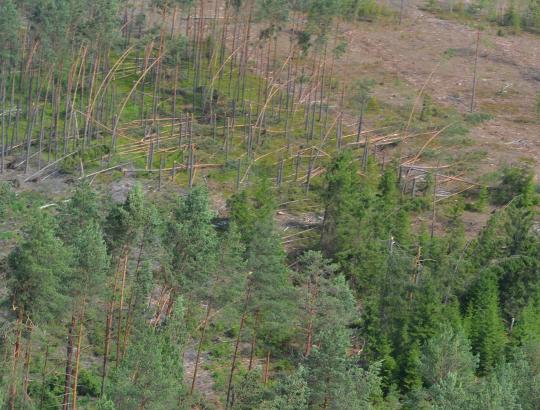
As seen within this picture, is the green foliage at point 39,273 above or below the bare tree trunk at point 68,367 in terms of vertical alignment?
above

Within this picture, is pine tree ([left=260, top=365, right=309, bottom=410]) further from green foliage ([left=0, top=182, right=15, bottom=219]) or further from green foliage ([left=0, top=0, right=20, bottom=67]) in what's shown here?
green foliage ([left=0, top=0, right=20, bottom=67])

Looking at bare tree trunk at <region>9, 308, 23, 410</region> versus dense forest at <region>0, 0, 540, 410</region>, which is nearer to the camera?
bare tree trunk at <region>9, 308, 23, 410</region>

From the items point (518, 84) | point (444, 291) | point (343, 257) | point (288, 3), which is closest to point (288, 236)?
point (343, 257)

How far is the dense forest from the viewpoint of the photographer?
43.8 m

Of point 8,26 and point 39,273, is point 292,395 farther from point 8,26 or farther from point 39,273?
point 8,26

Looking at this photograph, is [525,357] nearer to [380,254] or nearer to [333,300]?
[333,300]

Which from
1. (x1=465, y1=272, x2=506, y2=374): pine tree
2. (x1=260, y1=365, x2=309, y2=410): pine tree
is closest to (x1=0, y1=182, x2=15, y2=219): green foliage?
(x1=260, y1=365, x2=309, y2=410): pine tree

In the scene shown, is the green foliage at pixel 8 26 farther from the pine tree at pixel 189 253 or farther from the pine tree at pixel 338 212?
the pine tree at pixel 189 253

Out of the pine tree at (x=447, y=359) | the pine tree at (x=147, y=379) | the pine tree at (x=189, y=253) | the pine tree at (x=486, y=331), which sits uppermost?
the pine tree at (x=189, y=253)

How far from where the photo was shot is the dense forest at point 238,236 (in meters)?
43.8

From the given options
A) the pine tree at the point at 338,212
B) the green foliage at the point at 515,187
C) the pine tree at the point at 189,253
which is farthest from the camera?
the green foliage at the point at 515,187

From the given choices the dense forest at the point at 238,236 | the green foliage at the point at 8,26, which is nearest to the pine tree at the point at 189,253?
the dense forest at the point at 238,236

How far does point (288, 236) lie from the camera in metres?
63.0

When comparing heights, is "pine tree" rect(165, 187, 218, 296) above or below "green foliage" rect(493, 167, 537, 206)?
above
